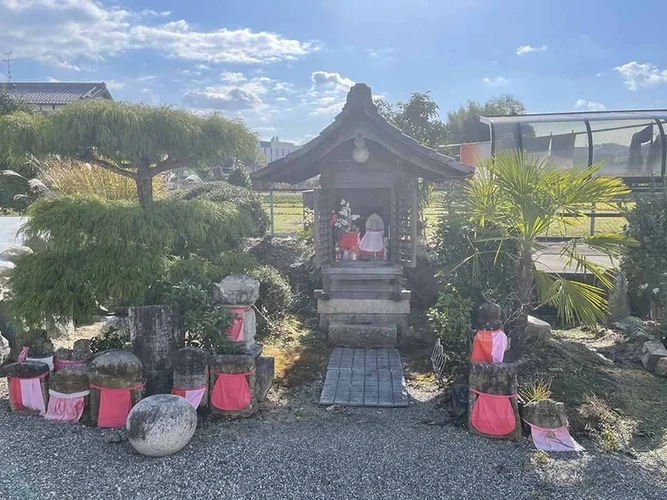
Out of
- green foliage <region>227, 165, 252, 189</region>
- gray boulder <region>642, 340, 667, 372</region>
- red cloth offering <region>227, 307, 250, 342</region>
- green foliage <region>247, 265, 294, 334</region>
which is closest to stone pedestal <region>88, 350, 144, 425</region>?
red cloth offering <region>227, 307, 250, 342</region>

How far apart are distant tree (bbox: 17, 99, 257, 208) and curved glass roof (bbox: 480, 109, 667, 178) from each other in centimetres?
783

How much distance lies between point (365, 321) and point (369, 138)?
8.69 feet

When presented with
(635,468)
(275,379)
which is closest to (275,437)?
(275,379)

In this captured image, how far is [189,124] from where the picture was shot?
5.00 metres

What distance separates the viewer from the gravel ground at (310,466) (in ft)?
11.1

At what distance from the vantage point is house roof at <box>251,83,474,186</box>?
568 centimetres

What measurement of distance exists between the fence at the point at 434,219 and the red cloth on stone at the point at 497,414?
238 centimetres

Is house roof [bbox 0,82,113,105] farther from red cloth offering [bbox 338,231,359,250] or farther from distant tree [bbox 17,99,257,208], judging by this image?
distant tree [bbox 17,99,257,208]

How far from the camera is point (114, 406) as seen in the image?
4293mm

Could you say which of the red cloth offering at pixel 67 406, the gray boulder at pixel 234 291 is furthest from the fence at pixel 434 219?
the red cloth offering at pixel 67 406

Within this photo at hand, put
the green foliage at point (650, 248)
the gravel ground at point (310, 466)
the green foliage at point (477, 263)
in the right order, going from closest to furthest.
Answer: the gravel ground at point (310, 466) < the green foliage at point (477, 263) < the green foliage at point (650, 248)

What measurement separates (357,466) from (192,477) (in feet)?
4.21

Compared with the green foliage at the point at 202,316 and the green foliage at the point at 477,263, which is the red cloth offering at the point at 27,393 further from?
the green foliage at the point at 477,263

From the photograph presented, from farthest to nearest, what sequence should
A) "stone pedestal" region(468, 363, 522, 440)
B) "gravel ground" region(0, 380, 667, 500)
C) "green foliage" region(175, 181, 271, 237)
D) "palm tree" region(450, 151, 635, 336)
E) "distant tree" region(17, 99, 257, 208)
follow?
"green foliage" region(175, 181, 271, 237)
"palm tree" region(450, 151, 635, 336)
"distant tree" region(17, 99, 257, 208)
"stone pedestal" region(468, 363, 522, 440)
"gravel ground" region(0, 380, 667, 500)
